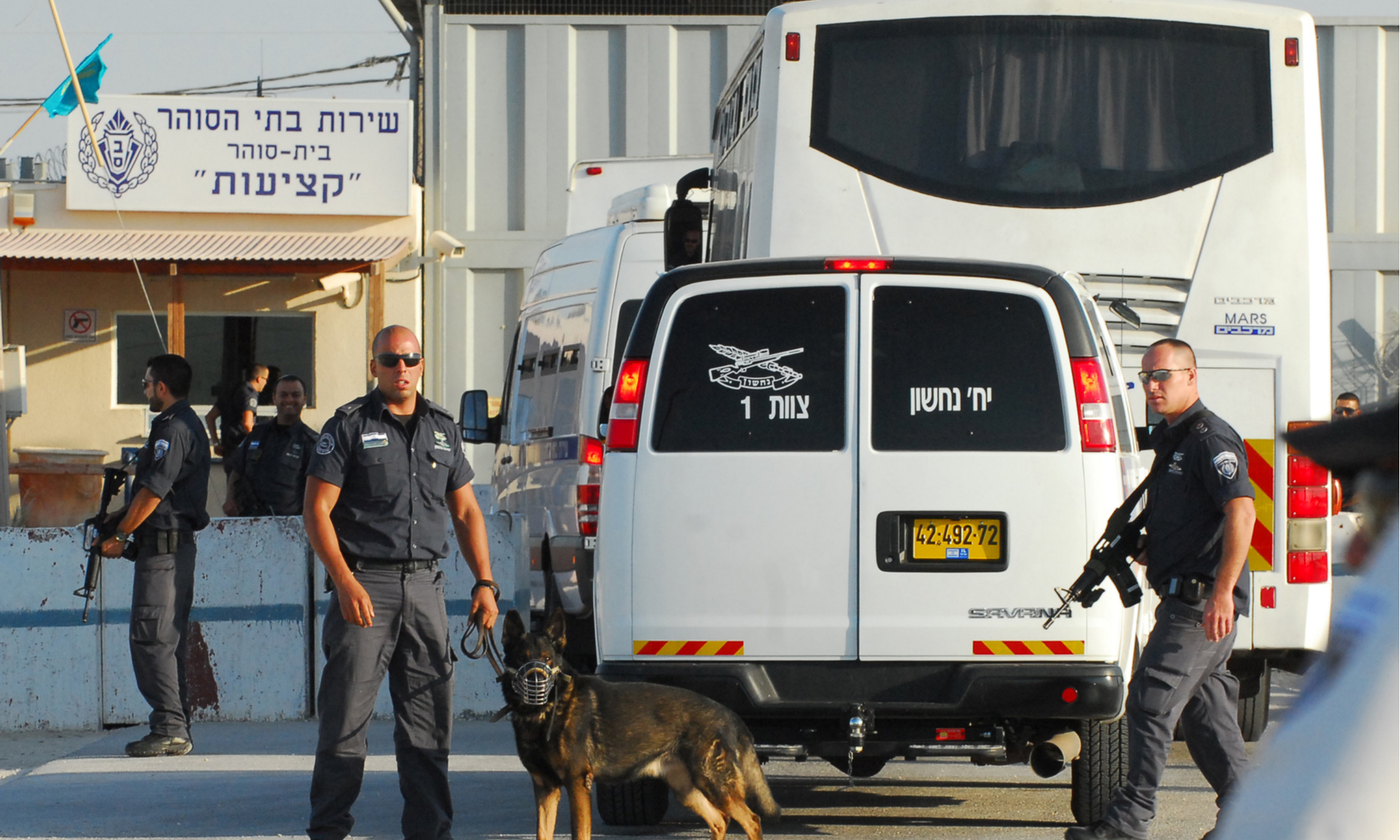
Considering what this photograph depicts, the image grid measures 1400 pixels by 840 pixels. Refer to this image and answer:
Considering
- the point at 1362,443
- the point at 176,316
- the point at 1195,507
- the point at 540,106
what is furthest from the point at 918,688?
the point at 540,106

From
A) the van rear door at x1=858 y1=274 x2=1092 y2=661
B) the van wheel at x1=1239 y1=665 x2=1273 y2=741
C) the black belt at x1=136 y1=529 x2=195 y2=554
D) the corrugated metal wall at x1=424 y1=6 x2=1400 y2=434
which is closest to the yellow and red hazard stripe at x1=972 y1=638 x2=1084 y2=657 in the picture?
the van rear door at x1=858 y1=274 x2=1092 y2=661

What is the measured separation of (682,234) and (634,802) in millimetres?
4306

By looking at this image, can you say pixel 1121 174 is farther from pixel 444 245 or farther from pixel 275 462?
pixel 444 245

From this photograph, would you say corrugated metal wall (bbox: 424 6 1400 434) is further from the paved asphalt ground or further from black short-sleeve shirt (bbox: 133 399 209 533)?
the paved asphalt ground

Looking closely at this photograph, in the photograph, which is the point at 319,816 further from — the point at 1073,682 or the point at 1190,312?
the point at 1190,312

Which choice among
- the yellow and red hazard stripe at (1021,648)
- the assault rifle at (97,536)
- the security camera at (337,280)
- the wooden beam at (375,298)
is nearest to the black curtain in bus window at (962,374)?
the yellow and red hazard stripe at (1021,648)

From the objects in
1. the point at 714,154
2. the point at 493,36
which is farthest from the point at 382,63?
Result: the point at 714,154

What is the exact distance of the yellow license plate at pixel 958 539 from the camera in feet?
17.7

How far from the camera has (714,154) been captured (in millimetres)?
11031

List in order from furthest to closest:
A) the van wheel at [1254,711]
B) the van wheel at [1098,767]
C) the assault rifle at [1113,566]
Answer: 1. the van wheel at [1254,711]
2. the van wheel at [1098,767]
3. the assault rifle at [1113,566]

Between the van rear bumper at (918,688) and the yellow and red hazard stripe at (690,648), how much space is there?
0.14ft

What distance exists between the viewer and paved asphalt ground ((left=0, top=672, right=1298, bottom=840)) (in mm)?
A: 6398

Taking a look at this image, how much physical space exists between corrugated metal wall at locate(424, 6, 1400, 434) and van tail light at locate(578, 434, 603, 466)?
31.6 ft

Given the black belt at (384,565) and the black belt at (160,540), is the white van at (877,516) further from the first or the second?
the black belt at (160,540)
